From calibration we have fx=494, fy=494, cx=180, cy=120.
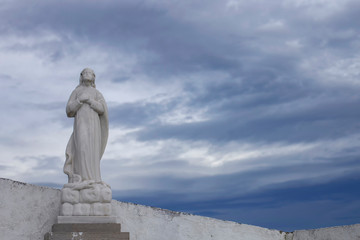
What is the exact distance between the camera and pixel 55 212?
10016 mm

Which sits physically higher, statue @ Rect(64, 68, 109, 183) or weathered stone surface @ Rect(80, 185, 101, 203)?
statue @ Rect(64, 68, 109, 183)

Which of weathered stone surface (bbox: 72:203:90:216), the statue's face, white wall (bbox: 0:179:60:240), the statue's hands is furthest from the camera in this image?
white wall (bbox: 0:179:60:240)

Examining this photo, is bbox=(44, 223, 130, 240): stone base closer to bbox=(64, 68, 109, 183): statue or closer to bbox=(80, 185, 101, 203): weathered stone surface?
bbox=(80, 185, 101, 203): weathered stone surface

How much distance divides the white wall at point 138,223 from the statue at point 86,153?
5.05ft

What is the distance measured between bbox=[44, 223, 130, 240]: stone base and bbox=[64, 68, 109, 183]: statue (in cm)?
82

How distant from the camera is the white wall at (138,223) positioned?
31.5ft

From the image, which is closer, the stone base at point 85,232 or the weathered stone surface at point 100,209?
the stone base at point 85,232

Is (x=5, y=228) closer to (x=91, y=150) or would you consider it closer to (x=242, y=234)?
(x=91, y=150)

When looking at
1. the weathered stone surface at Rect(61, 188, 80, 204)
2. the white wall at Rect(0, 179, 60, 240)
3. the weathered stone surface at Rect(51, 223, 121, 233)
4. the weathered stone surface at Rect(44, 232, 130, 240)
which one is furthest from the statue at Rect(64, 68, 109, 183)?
the white wall at Rect(0, 179, 60, 240)

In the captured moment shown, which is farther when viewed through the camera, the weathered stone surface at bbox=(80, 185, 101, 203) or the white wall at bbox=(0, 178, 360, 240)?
the white wall at bbox=(0, 178, 360, 240)

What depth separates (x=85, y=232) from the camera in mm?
8234

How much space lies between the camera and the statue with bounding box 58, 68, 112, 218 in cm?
842

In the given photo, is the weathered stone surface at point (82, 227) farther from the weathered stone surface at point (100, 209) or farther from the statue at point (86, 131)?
the statue at point (86, 131)

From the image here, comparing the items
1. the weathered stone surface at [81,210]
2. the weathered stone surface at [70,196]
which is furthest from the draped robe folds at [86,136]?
the weathered stone surface at [81,210]
